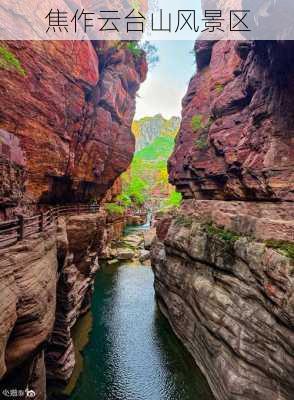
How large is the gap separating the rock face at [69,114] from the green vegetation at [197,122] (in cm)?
697

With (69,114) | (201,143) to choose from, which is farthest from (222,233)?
(69,114)

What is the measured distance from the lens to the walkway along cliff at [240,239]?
7969 millimetres

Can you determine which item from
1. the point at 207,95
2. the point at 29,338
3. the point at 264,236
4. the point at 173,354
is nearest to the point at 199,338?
the point at 173,354

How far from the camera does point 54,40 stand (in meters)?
14.9

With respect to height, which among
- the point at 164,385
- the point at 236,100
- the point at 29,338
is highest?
the point at 236,100

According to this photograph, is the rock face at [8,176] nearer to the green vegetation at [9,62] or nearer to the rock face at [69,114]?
the rock face at [69,114]

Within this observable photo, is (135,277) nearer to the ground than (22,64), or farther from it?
nearer to the ground

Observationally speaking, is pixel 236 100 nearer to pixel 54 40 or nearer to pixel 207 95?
pixel 207 95

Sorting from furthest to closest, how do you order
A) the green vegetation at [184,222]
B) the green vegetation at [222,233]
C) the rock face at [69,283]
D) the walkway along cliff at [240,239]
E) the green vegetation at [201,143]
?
the green vegetation at [201,143] → the green vegetation at [184,222] → the rock face at [69,283] → the green vegetation at [222,233] → the walkway along cliff at [240,239]

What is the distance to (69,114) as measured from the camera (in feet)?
52.6

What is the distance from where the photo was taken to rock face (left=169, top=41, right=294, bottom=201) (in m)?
11.3

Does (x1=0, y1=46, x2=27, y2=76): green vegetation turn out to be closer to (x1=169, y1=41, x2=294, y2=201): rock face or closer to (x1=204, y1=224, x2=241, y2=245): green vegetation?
(x1=169, y1=41, x2=294, y2=201): rock face

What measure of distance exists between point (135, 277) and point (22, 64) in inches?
809

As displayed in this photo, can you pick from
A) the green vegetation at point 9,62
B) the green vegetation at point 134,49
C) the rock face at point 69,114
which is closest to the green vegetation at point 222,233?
the rock face at point 69,114
